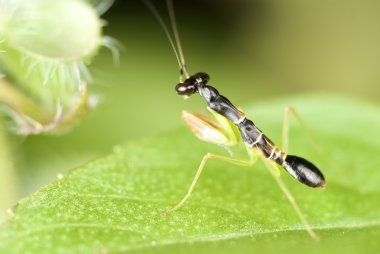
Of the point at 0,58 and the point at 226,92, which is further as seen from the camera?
the point at 226,92

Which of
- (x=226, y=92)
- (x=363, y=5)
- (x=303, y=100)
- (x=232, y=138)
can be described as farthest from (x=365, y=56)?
(x=232, y=138)

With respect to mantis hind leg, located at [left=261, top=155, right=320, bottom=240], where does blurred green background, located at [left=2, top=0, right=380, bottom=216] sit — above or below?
above

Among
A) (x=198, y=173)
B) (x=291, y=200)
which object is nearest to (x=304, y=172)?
(x=291, y=200)

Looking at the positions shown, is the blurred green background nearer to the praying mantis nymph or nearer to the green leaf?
the green leaf

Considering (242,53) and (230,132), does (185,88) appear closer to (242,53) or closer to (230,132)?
(230,132)

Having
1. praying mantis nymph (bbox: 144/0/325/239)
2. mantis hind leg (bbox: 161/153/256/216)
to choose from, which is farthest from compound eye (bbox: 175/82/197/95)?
mantis hind leg (bbox: 161/153/256/216)

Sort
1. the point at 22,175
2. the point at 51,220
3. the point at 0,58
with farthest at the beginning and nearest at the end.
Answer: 1. the point at 22,175
2. the point at 0,58
3. the point at 51,220

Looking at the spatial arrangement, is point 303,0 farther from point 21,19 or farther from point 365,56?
point 21,19
